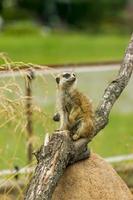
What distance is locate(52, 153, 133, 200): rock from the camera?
24.2 feet

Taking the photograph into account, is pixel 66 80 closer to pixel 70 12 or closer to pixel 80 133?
pixel 80 133

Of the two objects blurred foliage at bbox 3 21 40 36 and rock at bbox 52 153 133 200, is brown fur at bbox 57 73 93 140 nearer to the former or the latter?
rock at bbox 52 153 133 200

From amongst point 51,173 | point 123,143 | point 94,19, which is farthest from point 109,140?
point 94,19

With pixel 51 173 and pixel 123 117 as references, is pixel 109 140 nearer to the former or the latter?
pixel 123 117

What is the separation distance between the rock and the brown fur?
14.9 inches

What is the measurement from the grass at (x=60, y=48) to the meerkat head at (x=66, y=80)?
24.2 m

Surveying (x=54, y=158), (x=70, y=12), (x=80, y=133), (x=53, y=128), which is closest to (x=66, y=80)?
(x=80, y=133)

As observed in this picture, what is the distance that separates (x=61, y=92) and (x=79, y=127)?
289 millimetres

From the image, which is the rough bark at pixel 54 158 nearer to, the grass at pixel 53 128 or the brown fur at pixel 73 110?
the brown fur at pixel 73 110

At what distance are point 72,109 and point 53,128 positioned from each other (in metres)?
1.29

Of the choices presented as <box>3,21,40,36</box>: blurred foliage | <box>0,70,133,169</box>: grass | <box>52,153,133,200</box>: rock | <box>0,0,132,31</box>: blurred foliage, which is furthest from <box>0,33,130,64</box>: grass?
<box>52,153,133,200</box>: rock

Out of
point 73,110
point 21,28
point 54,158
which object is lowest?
point 21,28

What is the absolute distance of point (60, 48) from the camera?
3781 cm

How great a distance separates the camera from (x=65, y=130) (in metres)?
7.09
